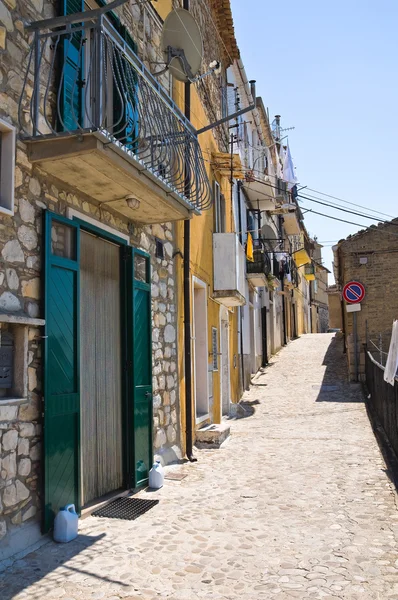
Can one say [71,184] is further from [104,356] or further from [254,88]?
[254,88]

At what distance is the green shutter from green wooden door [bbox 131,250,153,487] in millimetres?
1868

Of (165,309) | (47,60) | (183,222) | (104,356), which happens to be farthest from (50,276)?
(183,222)

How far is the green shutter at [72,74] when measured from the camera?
5.24 m

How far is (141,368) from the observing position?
22.4 feet

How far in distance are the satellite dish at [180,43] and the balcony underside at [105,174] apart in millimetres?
2374

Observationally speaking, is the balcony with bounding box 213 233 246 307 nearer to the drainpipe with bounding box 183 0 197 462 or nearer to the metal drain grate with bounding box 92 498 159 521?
the drainpipe with bounding box 183 0 197 462

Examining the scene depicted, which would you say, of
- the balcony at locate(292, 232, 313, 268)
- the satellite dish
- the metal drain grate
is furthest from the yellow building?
the balcony at locate(292, 232, 313, 268)

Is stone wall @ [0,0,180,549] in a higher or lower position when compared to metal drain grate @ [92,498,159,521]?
higher

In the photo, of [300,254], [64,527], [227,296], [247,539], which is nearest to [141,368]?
[64,527]

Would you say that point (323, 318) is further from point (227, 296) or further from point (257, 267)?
point (227, 296)

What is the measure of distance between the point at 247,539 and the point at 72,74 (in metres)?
4.65

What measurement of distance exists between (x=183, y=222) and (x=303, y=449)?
414 cm

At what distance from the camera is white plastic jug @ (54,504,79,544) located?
183 inches

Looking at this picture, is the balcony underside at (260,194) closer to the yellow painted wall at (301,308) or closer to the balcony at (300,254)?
the balcony at (300,254)
